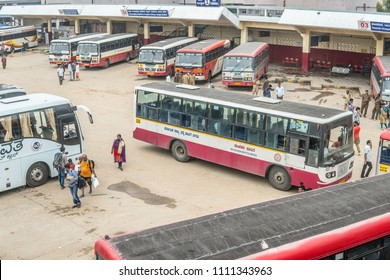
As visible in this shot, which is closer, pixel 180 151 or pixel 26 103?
pixel 26 103

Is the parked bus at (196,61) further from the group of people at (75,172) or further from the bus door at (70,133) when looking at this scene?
the group of people at (75,172)

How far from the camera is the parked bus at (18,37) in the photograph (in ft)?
154

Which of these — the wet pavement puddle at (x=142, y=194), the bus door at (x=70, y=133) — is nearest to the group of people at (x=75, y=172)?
the bus door at (x=70, y=133)

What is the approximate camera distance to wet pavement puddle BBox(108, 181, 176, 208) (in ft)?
52.0

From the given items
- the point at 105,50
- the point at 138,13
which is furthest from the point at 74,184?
the point at 138,13

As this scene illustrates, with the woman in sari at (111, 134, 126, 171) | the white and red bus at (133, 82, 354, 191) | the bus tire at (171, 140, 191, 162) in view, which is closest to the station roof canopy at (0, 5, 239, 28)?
the white and red bus at (133, 82, 354, 191)

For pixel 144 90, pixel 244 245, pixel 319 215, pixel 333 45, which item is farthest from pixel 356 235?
pixel 333 45

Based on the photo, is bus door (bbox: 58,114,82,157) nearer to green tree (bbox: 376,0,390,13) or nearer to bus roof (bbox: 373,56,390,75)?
bus roof (bbox: 373,56,390,75)

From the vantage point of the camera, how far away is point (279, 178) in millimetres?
16891

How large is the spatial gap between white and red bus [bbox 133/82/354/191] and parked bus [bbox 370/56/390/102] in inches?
404

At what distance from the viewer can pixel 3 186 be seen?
53.0 ft

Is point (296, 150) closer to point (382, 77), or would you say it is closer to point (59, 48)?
point (382, 77)

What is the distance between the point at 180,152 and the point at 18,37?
33286 mm

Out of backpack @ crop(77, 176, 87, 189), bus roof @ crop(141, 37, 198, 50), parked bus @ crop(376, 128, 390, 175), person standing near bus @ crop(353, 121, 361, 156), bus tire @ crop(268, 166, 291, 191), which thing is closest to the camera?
backpack @ crop(77, 176, 87, 189)
